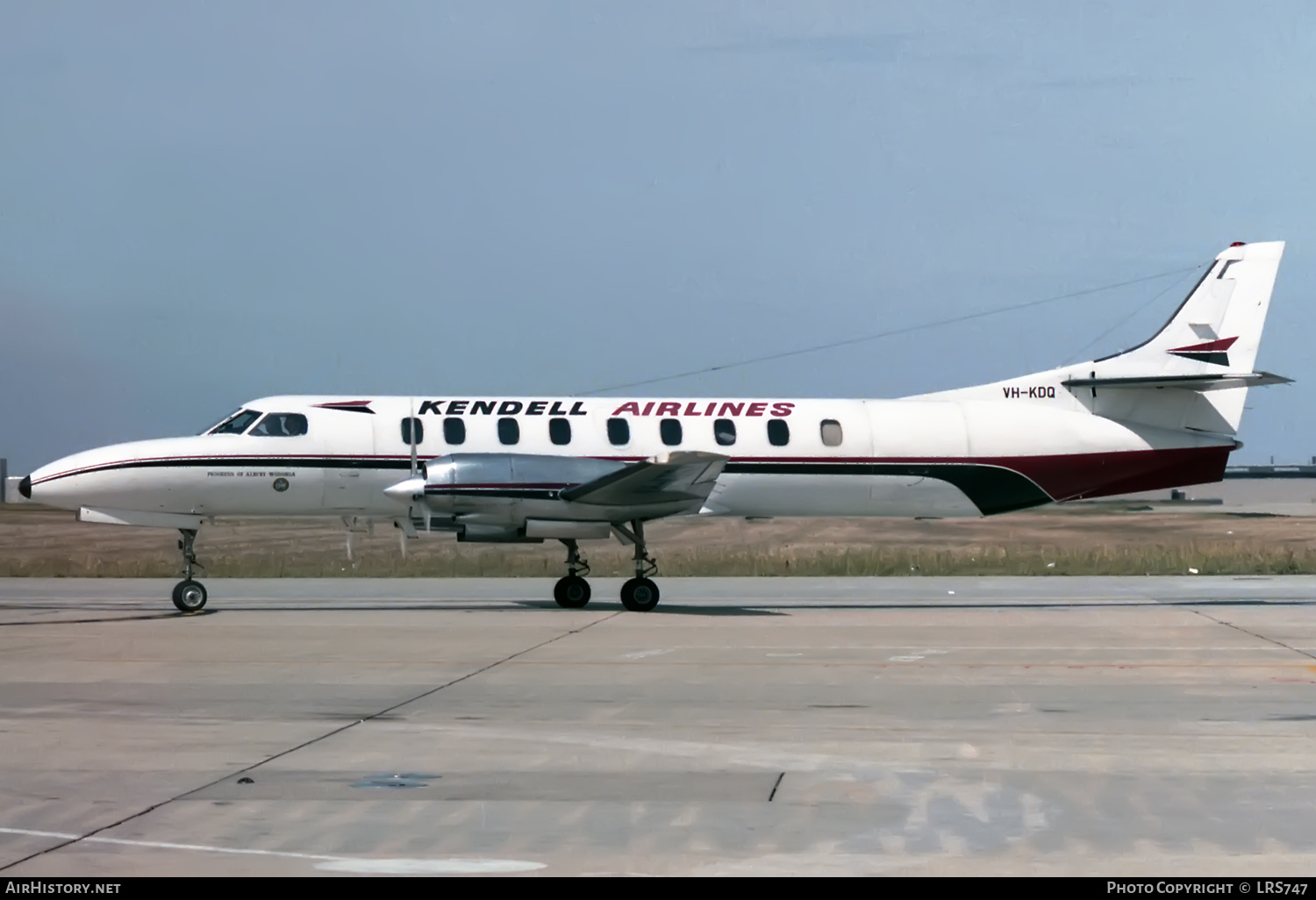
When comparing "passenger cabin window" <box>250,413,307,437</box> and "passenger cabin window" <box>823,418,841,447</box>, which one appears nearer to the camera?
"passenger cabin window" <box>250,413,307,437</box>

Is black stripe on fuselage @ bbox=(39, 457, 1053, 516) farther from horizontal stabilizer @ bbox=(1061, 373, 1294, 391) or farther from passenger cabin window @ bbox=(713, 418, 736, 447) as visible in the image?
horizontal stabilizer @ bbox=(1061, 373, 1294, 391)

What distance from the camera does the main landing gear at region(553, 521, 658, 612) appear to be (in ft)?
75.0

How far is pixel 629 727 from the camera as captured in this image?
11.2 m

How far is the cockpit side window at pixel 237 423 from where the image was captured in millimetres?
23516

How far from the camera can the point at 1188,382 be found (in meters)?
25.0

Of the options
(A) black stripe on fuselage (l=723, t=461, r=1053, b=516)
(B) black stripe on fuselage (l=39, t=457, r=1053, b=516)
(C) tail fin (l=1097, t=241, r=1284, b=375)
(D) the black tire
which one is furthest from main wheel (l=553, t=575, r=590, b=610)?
(C) tail fin (l=1097, t=241, r=1284, b=375)

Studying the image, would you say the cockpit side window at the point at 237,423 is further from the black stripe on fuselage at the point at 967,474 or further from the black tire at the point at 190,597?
the black stripe on fuselage at the point at 967,474

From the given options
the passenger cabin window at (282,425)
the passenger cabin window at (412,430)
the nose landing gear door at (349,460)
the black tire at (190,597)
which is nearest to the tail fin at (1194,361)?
the passenger cabin window at (412,430)

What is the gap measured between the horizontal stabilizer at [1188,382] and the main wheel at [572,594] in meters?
8.84

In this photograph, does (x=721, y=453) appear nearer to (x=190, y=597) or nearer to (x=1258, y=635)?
(x=190, y=597)

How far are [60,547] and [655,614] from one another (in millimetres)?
27752

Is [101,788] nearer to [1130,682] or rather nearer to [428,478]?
[1130,682]

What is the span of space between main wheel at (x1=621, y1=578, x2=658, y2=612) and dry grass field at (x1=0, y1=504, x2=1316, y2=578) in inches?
268

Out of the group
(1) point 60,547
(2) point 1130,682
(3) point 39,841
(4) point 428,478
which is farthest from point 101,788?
(1) point 60,547
